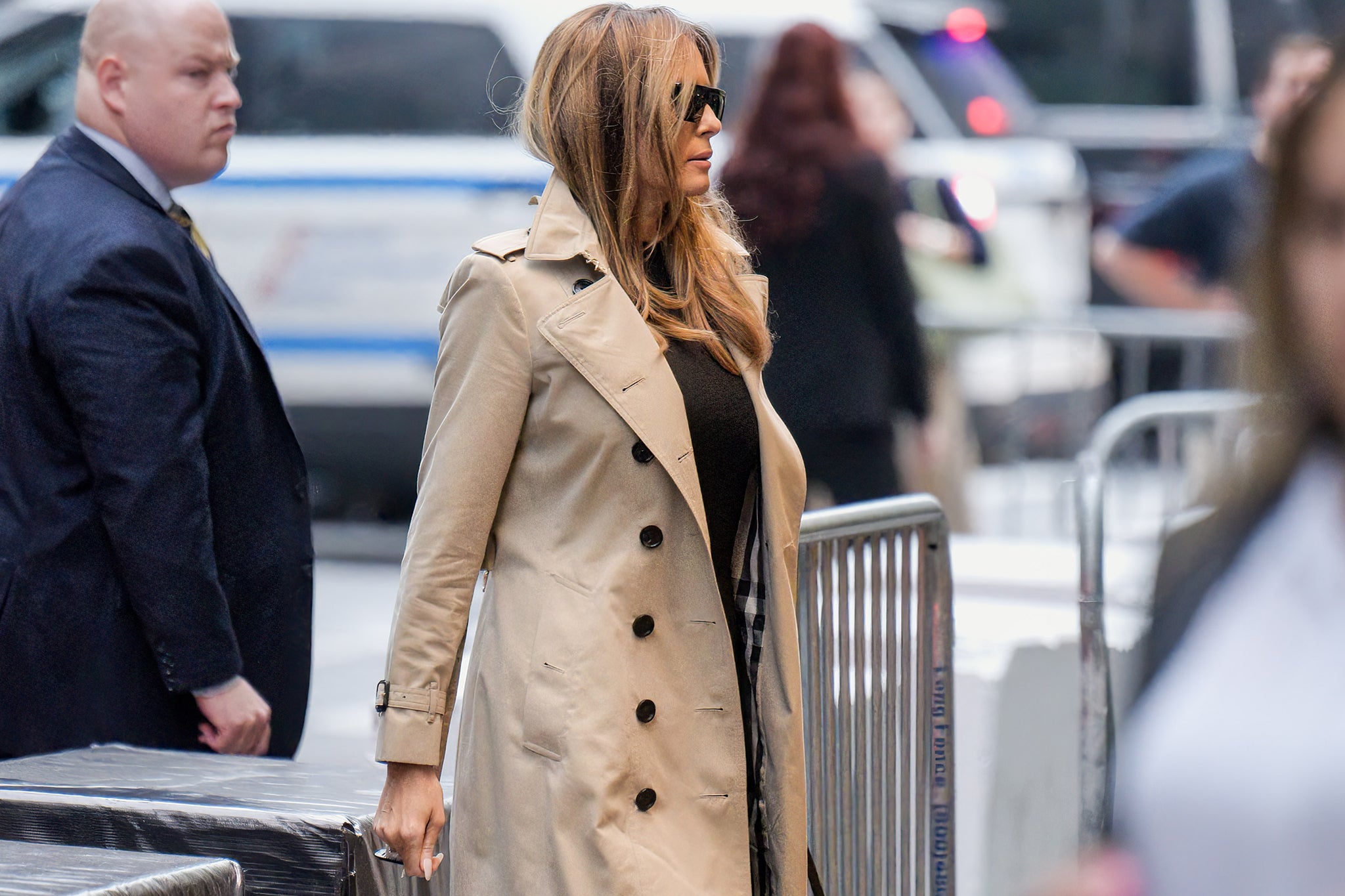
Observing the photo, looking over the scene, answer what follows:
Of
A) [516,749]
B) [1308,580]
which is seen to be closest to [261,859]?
[516,749]

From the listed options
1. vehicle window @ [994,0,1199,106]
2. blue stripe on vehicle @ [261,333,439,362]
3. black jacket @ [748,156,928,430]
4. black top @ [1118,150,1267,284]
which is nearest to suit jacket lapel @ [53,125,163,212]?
black jacket @ [748,156,928,430]

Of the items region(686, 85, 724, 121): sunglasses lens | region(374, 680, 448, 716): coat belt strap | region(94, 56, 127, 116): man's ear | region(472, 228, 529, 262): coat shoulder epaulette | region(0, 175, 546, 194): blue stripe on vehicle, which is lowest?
region(374, 680, 448, 716): coat belt strap

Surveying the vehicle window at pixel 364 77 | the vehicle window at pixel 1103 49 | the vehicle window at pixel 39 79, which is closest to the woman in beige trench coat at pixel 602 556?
the vehicle window at pixel 364 77

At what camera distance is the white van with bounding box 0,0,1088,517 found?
7887mm

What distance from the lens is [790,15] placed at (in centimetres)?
873

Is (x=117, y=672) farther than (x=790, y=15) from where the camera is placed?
No

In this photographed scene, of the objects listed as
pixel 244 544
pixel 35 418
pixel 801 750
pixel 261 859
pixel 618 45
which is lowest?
pixel 261 859

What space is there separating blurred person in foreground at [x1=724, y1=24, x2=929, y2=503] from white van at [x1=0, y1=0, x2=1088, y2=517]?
9.49 feet

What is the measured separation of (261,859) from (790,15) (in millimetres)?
6773

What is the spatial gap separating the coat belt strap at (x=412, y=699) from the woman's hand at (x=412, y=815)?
0.25ft

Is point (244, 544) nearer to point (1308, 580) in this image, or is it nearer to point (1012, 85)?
point (1308, 580)

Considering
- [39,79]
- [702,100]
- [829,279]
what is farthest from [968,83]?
[702,100]

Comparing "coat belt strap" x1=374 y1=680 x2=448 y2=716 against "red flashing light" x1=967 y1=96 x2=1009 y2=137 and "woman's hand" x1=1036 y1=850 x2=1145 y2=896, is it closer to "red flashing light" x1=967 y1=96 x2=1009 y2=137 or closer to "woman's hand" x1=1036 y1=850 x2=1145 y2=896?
"woman's hand" x1=1036 y1=850 x2=1145 y2=896

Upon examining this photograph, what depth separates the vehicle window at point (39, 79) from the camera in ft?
28.2
